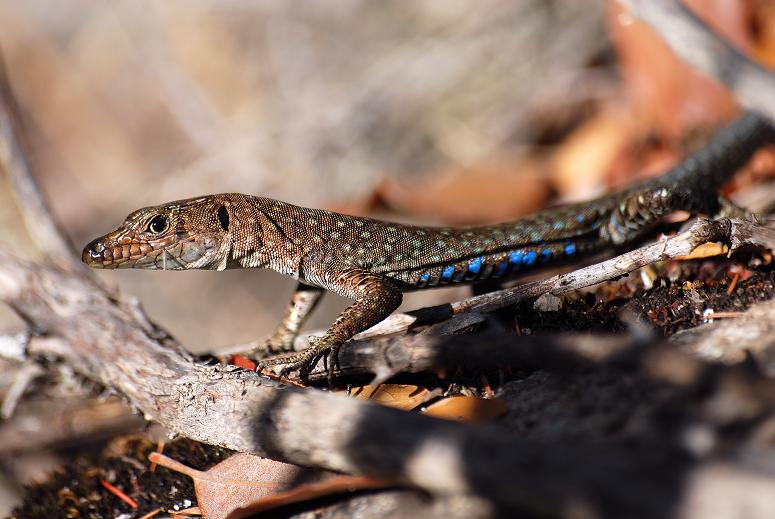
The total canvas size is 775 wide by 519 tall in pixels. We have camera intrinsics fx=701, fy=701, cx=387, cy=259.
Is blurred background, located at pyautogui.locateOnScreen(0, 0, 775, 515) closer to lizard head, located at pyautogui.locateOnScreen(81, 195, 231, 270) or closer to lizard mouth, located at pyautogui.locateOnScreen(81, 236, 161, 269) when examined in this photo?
lizard head, located at pyautogui.locateOnScreen(81, 195, 231, 270)

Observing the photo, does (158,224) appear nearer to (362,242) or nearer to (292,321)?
(292,321)

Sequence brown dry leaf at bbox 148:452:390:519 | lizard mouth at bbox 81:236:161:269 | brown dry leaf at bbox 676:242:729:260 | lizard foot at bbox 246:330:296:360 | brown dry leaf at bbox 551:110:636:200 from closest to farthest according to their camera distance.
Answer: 1. brown dry leaf at bbox 148:452:390:519
2. brown dry leaf at bbox 676:242:729:260
3. lizard mouth at bbox 81:236:161:269
4. lizard foot at bbox 246:330:296:360
5. brown dry leaf at bbox 551:110:636:200

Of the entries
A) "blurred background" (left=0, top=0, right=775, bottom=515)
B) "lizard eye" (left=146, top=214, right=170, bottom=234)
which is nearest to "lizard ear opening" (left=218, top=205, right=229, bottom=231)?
"lizard eye" (left=146, top=214, right=170, bottom=234)

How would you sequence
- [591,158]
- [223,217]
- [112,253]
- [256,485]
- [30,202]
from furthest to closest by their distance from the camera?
[591,158] < [30,202] < [223,217] < [112,253] < [256,485]

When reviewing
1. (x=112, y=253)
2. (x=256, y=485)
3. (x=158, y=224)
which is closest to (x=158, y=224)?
(x=158, y=224)

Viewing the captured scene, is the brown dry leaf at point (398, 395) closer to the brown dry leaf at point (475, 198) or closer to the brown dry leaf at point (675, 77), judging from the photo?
the brown dry leaf at point (475, 198)

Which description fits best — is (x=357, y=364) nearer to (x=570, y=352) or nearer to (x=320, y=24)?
(x=570, y=352)
